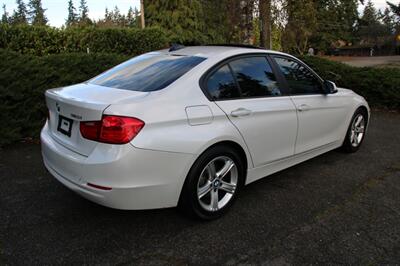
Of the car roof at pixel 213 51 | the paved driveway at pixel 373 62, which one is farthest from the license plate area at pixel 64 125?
the paved driveway at pixel 373 62

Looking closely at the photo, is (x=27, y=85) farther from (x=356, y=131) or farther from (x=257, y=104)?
(x=356, y=131)

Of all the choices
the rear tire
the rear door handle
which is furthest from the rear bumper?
the rear tire

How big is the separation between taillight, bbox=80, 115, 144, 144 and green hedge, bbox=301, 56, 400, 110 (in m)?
6.71

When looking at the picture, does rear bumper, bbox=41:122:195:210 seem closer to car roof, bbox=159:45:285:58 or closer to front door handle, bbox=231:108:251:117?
front door handle, bbox=231:108:251:117

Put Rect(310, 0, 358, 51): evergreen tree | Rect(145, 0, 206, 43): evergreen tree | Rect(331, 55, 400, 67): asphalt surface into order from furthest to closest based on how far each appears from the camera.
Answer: Rect(310, 0, 358, 51): evergreen tree → Rect(331, 55, 400, 67): asphalt surface → Rect(145, 0, 206, 43): evergreen tree

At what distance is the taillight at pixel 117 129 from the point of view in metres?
2.73

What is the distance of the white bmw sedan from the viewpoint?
2.78m

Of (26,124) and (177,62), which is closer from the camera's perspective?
(177,62)

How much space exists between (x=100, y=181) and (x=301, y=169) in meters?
2.83

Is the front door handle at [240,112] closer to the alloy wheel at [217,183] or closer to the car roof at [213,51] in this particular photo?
the alloy wheel at [217,183]

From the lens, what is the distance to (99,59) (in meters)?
6.70

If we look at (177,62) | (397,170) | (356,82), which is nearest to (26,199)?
(177,62)

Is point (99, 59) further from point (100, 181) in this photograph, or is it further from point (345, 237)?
point (345, 237)

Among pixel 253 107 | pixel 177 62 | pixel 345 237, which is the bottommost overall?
pixel 345 237
